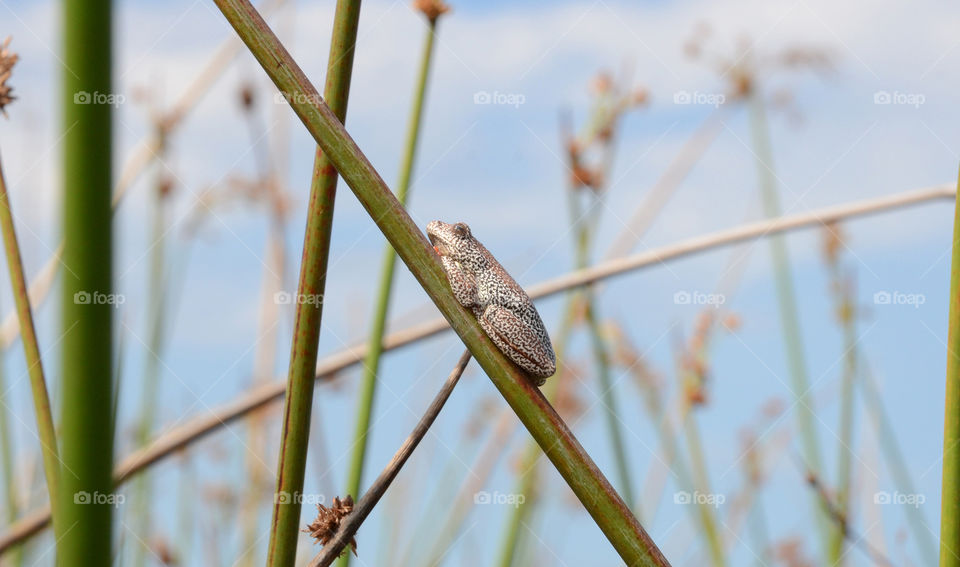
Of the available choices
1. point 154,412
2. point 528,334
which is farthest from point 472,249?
point 154,412

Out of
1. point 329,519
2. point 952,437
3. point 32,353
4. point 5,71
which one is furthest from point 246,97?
point 952,437

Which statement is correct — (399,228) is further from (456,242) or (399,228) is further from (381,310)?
(456,242)

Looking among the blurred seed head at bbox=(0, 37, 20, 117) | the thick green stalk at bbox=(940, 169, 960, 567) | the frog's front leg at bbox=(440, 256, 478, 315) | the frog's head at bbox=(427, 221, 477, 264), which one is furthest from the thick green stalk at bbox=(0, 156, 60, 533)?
the thick green stalk at bbox=(940, 169, 960, 567)

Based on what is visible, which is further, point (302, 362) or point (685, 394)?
point (685, 394)

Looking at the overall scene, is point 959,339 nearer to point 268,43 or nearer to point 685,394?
point 268,43

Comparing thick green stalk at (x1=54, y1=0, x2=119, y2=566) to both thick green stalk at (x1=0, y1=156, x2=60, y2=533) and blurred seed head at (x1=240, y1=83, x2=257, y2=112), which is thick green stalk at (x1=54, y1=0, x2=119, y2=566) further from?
blurred seed head at (x1=240, y1=83, x2=257, y2=112)

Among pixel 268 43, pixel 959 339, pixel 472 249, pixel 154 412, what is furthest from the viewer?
pixel 154 412

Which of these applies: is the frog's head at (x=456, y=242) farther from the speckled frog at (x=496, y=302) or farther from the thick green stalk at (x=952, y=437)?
the thick green stalk at (x=952, y=437)

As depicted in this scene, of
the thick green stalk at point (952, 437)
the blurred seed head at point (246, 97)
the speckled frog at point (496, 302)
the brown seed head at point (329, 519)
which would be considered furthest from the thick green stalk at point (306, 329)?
the blurred seed head at point (246, 97)
